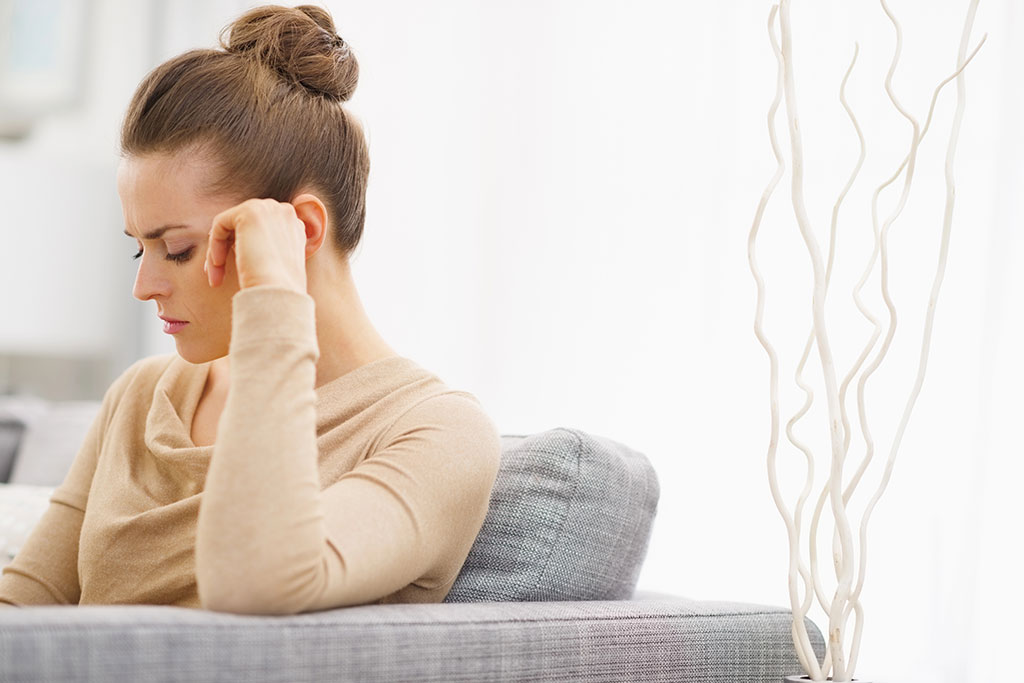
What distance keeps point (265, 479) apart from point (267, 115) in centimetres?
43

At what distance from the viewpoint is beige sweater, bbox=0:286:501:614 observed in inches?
34.8

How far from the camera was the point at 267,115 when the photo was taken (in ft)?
3.78

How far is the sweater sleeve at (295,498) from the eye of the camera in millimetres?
874

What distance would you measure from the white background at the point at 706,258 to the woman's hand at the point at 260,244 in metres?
1.31

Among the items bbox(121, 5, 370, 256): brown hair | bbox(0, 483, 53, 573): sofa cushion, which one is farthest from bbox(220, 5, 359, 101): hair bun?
bbox(0, 483, 53, 573): sofa cushion

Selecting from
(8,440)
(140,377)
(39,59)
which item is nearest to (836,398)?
(140,377)

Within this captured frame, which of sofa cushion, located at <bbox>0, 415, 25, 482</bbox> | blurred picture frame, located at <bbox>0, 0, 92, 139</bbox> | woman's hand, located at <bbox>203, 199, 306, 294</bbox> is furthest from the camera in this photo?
blurred picture frame, located at <bbox>0, 0, 92, 139</bbox>

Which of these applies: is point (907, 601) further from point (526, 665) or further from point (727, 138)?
point (526, 665)

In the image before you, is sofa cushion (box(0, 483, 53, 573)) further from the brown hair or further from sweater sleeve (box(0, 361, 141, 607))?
the brown hair

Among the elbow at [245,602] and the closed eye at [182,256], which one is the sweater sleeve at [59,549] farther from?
the elbow at [245,602]

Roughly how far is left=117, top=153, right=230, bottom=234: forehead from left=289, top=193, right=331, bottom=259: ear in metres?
0.07

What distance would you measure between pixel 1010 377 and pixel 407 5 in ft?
6.65

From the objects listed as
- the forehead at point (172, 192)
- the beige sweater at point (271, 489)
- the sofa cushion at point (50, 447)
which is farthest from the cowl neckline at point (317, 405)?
the sofa cushion at point (50, 447)

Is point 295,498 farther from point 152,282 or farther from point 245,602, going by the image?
point 152,282
